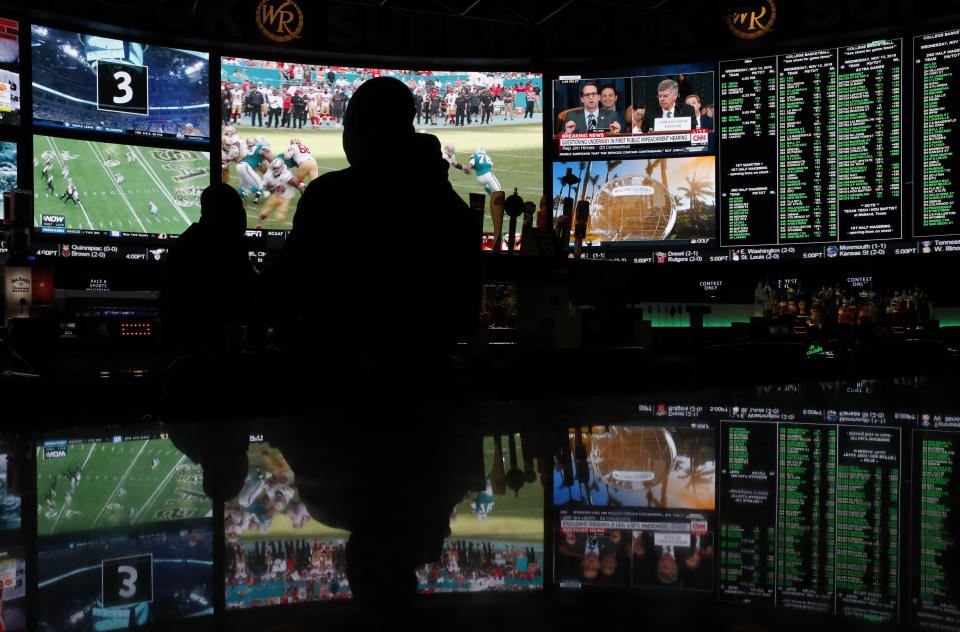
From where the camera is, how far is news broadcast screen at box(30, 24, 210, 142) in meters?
4.86

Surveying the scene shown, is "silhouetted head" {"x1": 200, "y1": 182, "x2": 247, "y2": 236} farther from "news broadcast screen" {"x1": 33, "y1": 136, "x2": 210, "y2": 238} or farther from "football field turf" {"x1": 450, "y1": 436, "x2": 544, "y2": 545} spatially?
"news broadcast screen" {"x1": 33, "y1": 136, "x2": 210, "y2": 238}

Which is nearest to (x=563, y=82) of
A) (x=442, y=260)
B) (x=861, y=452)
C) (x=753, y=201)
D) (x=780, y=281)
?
(x=753, y=201)

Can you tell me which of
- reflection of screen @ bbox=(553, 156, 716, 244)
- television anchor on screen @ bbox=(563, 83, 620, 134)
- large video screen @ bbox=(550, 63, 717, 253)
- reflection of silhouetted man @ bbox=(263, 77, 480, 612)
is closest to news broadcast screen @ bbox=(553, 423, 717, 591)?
reflection of silhouetted man @ bbox=(263, 77, 480, 612)

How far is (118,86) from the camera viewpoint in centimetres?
509

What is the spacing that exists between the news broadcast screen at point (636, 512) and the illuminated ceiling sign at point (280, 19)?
5405mm

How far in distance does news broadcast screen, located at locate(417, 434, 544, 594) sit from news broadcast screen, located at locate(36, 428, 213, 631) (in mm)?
74

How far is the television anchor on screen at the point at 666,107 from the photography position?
5.58 m

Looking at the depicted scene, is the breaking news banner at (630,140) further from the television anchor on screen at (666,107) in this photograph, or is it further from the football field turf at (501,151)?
the football field turf at (501,151)

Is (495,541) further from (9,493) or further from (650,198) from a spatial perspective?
(650,198)

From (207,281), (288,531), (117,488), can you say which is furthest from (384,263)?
(288,531)

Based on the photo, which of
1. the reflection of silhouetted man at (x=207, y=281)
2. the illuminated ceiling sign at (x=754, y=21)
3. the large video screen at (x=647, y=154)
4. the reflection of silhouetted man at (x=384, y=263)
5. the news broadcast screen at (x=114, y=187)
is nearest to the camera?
the reflection of silhouetted man at (x=384, y=263)

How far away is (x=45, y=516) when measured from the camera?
1.17 ft

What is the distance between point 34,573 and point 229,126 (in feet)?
18.3

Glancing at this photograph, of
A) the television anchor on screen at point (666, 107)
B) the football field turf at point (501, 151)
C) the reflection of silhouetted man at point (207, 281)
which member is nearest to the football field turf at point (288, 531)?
the reflection of silhouetted man at point (207, 281)
